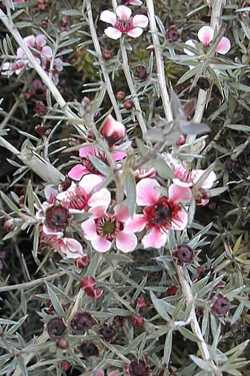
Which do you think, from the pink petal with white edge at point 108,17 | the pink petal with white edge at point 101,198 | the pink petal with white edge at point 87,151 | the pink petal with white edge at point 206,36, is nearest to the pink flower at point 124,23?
the pink petal with white edge at point 108,17

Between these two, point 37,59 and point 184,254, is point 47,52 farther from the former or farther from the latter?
point 184,254

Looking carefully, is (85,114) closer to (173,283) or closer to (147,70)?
(173,283)

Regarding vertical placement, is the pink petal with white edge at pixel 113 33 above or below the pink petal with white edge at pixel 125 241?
above

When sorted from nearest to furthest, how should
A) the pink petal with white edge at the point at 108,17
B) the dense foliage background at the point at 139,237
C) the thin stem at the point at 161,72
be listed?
the dense foliage background at the point at 139,237 < the thin stem at the point at 161,72 < the pink petal with white edge at the point at 108,17

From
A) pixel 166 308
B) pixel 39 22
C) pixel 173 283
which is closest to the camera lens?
pixel 166 308

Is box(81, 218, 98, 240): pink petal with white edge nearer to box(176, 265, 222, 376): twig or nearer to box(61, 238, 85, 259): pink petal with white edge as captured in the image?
box(61, 238, 85, 259): pink petal with white edge

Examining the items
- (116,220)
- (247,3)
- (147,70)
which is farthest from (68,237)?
(247,3)

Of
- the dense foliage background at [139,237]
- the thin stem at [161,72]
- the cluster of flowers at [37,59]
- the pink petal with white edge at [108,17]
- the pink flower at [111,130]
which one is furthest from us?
the cluster of flowers at [37,59]

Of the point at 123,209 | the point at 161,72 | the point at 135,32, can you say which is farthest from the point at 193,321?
the point at 135,32

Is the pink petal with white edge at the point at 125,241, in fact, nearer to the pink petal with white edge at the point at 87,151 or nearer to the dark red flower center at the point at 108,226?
the dark red flower center at the point at 108,226
